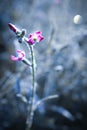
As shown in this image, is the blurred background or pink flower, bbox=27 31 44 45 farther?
the blurred background

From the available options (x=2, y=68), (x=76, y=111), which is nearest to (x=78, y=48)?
(x=76, y=111)

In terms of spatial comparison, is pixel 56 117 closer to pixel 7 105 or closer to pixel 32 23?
pixel 7 105

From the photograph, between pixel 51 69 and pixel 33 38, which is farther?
pixel 51 69

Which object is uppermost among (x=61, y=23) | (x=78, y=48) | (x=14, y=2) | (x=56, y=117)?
(x=14, y=2)

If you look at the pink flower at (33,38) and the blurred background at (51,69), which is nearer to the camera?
the pink flower at (33,38)

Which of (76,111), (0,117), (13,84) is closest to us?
(13,84)

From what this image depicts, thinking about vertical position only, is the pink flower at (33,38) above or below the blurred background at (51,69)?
below

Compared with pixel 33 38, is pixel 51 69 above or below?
above

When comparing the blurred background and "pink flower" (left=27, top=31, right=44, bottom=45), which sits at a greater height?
the blurred background
